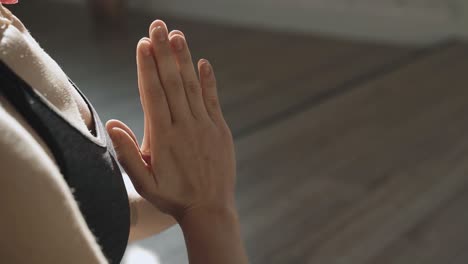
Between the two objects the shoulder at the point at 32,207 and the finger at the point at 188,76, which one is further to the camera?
the finger at the point at 188,76

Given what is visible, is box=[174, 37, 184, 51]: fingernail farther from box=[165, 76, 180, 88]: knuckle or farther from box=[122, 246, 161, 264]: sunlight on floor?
box=[122, 246, 161, 264]: sunlight on floor

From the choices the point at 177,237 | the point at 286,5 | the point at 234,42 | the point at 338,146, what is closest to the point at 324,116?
the point at 338,146

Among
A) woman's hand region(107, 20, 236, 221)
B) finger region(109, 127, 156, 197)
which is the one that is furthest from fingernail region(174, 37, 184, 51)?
finger region(109, 127, 156, 197)

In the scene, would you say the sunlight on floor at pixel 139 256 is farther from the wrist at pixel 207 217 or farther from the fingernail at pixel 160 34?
the fingernail at pixel 160 34

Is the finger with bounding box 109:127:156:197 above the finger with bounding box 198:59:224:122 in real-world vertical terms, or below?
below

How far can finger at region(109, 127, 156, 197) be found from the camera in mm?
744

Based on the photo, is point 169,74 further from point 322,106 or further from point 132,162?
point 322,106

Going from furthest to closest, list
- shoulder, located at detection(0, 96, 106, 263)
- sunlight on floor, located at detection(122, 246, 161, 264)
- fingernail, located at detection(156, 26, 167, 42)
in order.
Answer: sunlight on floor, located at detection(122, 246, 161, 264) < fingernail, located at detection(156, 26, 167, 42) < shoulder, located at detection(0, 96, 106, 263)

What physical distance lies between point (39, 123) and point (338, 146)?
1684 mm

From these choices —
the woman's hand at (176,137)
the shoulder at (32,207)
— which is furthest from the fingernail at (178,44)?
the shoulder at (32,207)

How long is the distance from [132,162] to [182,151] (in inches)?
2.4

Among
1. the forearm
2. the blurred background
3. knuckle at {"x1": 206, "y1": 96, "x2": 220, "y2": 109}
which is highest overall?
knuckle at {"x1": 206, "y1": 96, "x2": 220, "y2": 109}

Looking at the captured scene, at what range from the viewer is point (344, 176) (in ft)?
6.30

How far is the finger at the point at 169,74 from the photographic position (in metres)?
0.74
